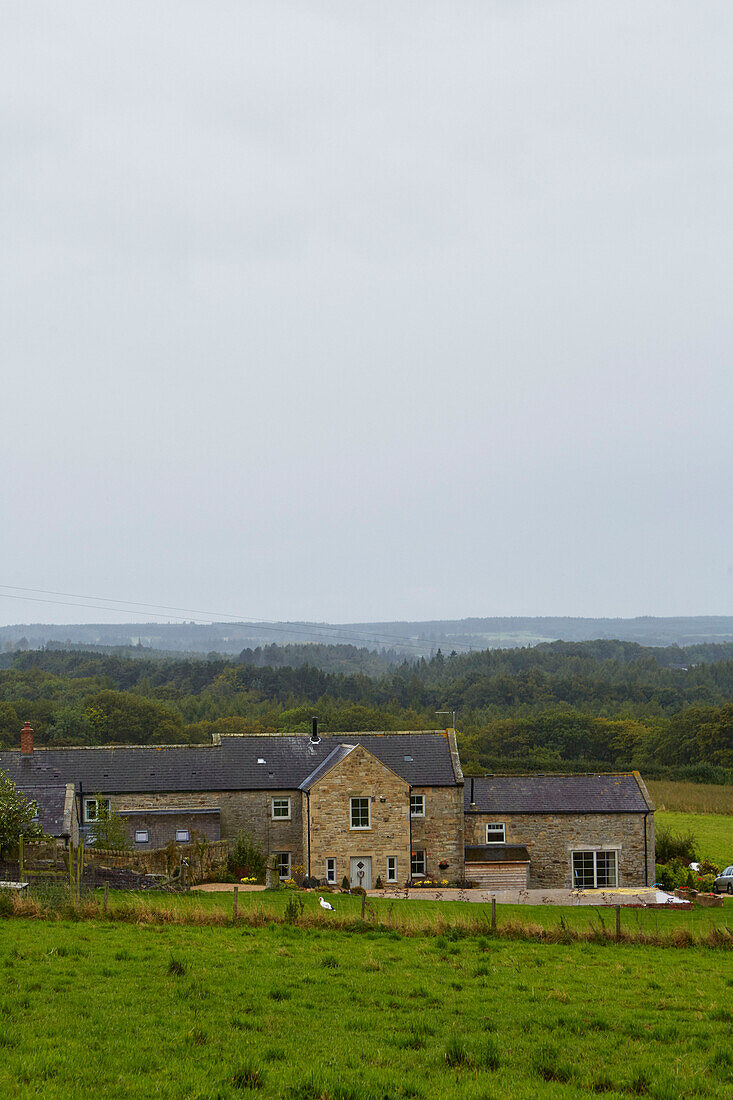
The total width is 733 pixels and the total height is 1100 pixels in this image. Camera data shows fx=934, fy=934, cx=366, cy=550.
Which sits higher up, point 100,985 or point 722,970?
point 100,985

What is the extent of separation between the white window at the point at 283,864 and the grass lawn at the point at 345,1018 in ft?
78.4


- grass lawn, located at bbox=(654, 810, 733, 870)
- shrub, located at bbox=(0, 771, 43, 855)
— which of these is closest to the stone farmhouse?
shrub, located at bbox=(0, 771, 43, 855)

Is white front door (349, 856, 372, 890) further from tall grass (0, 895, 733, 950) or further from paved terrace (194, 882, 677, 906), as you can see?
tall grass (0, 895, 733, 950)

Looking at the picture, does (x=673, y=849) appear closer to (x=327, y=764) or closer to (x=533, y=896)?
(x=533, y=896)

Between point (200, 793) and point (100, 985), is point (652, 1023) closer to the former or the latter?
point (100, 985)

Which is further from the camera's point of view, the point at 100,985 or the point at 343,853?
the point at 343,853

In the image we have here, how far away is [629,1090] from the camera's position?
37.1 ft

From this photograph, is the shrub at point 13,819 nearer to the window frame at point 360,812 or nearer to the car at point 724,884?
the window frame at point 360,812

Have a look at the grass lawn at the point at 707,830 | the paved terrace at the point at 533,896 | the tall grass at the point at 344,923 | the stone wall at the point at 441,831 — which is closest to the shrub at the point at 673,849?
the grass lawn at the point at 707,830

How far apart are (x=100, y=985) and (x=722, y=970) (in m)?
12.5

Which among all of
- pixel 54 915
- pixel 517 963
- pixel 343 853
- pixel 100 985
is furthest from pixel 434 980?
pixel 343 853

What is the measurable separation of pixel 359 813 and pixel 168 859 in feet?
30.7

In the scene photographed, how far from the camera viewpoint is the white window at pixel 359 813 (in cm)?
4231

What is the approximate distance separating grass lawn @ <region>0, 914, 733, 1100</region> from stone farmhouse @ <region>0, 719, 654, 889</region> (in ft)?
70.4
